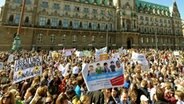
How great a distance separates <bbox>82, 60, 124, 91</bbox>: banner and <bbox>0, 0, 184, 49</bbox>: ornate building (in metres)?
46.4

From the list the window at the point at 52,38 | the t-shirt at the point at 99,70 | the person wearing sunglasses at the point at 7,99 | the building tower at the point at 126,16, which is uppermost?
the building tower at the point at 126,16

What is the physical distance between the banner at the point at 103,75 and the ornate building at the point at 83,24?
4639 centimetres

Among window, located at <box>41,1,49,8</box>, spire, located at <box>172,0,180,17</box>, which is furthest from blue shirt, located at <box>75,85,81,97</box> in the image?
spire, located at <box>172,0,180,17</box>

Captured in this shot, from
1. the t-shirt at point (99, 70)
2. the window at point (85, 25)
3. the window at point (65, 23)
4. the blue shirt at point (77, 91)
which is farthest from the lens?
the window at point (85, 25)

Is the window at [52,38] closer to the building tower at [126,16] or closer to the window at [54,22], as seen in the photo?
the window at [54,22]

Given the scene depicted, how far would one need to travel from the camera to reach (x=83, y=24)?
2522 inches

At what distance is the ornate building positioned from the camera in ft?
173

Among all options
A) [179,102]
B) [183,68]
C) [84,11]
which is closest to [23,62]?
[179,102]

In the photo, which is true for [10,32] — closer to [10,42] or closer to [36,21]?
[10,42]

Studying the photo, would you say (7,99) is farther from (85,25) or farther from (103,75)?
(85,25)

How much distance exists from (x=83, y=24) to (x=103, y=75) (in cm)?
5724

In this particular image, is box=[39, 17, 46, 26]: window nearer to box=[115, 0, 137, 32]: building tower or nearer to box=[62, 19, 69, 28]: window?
box=[62, 19, 69, 28]: window

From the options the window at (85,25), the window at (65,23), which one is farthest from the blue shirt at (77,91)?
the window at (85,25)

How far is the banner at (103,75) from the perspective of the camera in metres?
7.41
